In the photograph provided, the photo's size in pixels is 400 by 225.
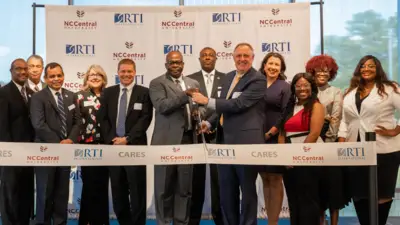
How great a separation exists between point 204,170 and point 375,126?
6.06ft

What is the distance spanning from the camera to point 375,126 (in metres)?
4.37

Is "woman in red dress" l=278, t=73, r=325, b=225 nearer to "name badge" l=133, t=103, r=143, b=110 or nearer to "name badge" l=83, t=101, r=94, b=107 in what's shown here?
"name badge" l=133, t=103, r=143, b=110

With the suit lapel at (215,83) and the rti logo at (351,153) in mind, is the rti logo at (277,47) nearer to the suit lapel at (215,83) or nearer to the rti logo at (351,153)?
the suit lapel at (215,83)

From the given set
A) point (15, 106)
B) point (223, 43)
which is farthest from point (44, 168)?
point (223, 43)

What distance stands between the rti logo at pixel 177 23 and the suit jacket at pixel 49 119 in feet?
6.66

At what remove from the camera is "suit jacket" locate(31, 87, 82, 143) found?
4.73 meters

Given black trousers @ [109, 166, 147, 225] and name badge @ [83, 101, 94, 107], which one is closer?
black trousers @ [109, 166, 147, 225]

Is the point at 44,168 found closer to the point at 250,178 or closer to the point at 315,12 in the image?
the point at 250,178

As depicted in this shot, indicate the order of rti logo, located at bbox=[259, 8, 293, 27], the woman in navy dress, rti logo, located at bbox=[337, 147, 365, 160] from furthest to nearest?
rti logo, located at bbox=[259, 8, 293, 27]
the woman in navy dress
rti logo, located at bbox=[337, 147, 365, 160]

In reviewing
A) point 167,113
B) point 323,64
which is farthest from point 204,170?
point 323,64

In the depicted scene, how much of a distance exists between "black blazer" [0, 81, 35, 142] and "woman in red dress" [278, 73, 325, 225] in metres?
2.47

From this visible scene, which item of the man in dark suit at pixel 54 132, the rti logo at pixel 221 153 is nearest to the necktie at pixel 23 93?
the man in dark suit at pixel 54 132

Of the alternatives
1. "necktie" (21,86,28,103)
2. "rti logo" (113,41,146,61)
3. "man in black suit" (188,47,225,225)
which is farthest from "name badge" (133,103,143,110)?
"rti logo" (113,41,146,61)

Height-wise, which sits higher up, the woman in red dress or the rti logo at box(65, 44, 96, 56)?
the rti logo at box(65, 44, 96, 56)
